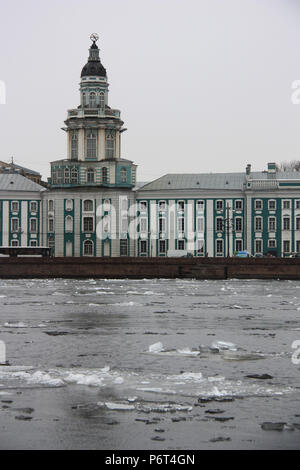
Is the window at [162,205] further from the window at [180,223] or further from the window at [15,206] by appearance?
the window at [15,206]

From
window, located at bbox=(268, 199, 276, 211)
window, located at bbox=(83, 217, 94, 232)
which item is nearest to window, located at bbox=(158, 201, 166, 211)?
window, located at bbox=(83, 217, 94, 232)

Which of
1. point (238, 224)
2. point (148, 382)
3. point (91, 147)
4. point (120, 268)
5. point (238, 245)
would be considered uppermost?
point (91, 147)

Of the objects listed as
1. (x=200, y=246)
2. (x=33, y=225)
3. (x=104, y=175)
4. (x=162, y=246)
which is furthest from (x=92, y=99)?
(x=200, y=246)

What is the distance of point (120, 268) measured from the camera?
5766cm

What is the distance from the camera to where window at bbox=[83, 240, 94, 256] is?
71.5 m

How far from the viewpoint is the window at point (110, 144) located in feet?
237

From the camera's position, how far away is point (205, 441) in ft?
34.6

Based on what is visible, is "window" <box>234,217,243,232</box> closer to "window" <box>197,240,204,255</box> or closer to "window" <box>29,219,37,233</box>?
"window" <box>197,240,204,255</box>

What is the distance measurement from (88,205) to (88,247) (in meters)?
3.49

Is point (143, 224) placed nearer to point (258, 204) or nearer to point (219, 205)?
point (219, 205)

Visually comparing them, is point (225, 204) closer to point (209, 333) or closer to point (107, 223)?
point (107, 223)

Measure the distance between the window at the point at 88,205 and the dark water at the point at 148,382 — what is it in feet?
149

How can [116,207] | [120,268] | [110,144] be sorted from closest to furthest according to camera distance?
[120,268] → [116,207] → [110,144]

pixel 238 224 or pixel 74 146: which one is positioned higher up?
pixel 74 146
